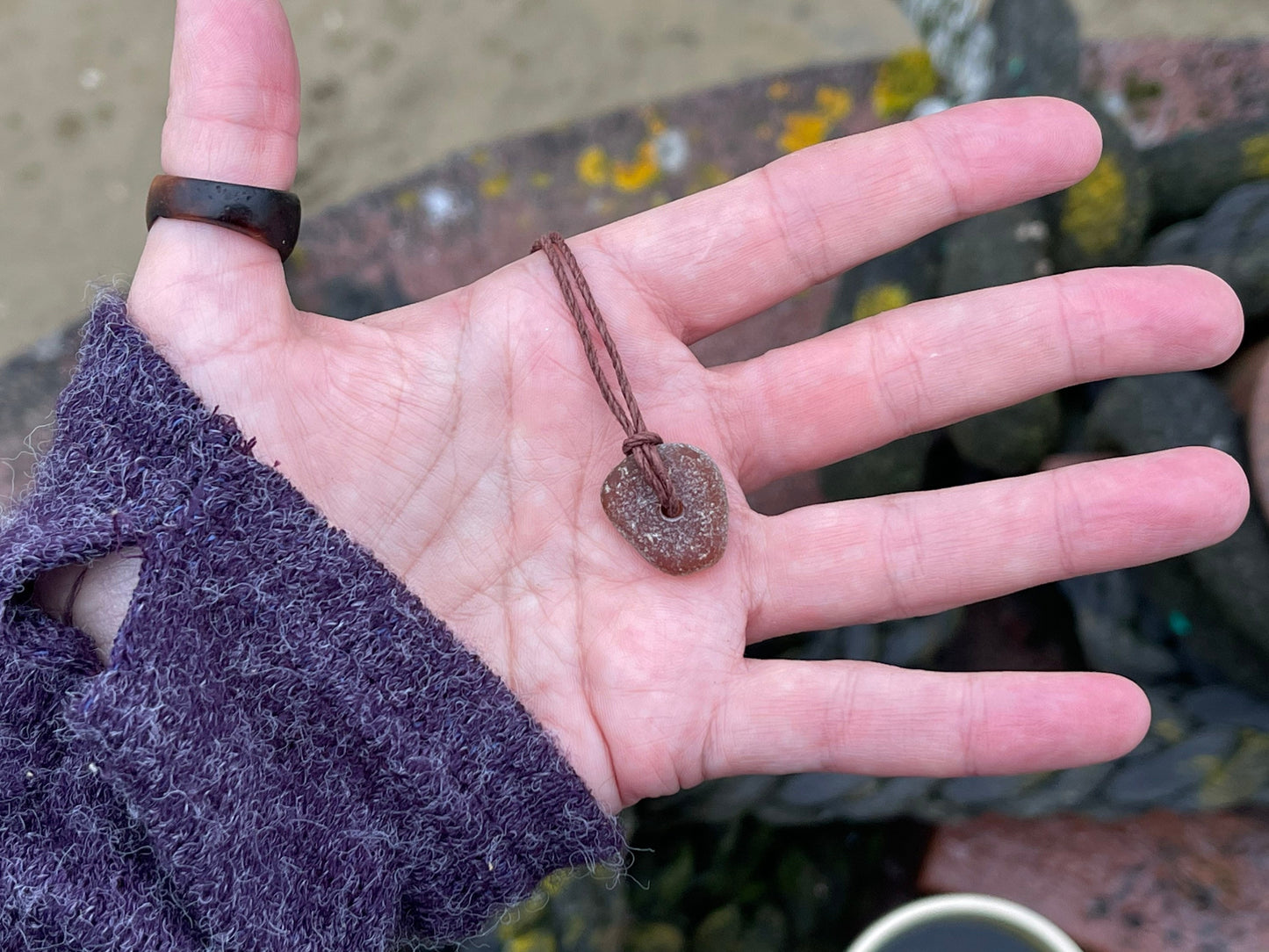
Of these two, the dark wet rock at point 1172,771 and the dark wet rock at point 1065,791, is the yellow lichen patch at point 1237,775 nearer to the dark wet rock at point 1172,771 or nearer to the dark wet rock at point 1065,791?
the dark wet rock at point 1172,771

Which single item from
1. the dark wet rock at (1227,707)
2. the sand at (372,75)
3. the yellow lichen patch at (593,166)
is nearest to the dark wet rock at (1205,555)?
the dark wet rock at (1227,707)

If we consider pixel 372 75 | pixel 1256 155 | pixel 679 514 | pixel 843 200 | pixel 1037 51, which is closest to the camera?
pixel 679 514

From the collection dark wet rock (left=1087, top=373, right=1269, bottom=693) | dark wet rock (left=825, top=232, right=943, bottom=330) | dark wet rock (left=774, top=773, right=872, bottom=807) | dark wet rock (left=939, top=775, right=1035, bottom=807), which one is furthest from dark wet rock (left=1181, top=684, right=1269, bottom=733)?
dark wet rock (left=825, top=232, right=943, bottom=330)

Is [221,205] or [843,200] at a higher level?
[221,205]

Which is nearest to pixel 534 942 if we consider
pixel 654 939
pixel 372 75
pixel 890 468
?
pixel 654 939

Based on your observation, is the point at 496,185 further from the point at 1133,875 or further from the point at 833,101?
the point at 1133,875

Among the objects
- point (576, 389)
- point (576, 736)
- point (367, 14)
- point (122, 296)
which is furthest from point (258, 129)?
point (367, 14)

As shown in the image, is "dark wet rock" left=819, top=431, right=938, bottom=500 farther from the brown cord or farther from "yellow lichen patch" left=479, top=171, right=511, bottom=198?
"yellow lichen patch" left=479, top=171, right=511, bottom=198
